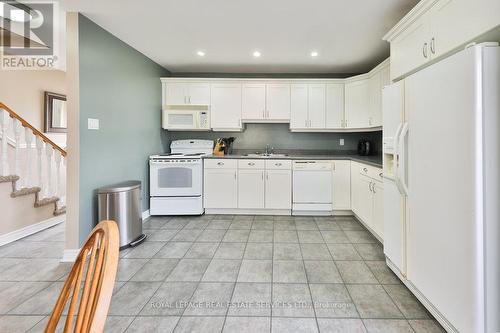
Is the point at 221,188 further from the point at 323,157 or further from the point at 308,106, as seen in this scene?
the point at 308,106

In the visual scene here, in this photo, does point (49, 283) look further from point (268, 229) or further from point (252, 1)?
point (252, 1)

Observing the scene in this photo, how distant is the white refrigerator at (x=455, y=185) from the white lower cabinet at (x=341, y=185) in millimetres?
2078

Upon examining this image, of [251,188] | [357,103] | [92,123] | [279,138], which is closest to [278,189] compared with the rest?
[251,188]

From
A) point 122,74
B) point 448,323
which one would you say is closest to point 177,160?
point 122,74

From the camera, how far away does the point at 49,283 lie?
7.01 ft

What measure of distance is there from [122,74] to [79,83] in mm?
785

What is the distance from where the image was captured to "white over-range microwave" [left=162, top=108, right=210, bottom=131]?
4.34 m

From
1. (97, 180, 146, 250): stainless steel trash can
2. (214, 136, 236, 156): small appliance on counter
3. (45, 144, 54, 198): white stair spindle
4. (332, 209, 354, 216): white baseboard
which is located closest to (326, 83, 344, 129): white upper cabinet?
(332, 209, 354, 216): white baseboard

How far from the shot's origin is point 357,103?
4.09 metres

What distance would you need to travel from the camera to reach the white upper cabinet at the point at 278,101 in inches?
171

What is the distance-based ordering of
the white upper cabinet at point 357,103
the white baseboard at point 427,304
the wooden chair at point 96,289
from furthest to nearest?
1. the white upper cabinet at point 357,103
2. the white baseboard at point 427,304
3. the wooden chair at point 96,289

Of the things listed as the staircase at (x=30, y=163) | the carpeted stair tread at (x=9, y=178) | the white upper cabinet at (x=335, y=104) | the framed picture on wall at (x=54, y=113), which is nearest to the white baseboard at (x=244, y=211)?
the white upper cabinet at (x=335, y=104)

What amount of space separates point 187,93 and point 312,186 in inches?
104

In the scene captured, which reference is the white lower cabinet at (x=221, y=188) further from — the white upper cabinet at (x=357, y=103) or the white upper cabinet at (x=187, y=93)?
the white upper cabinet at (x=357, y=103)
